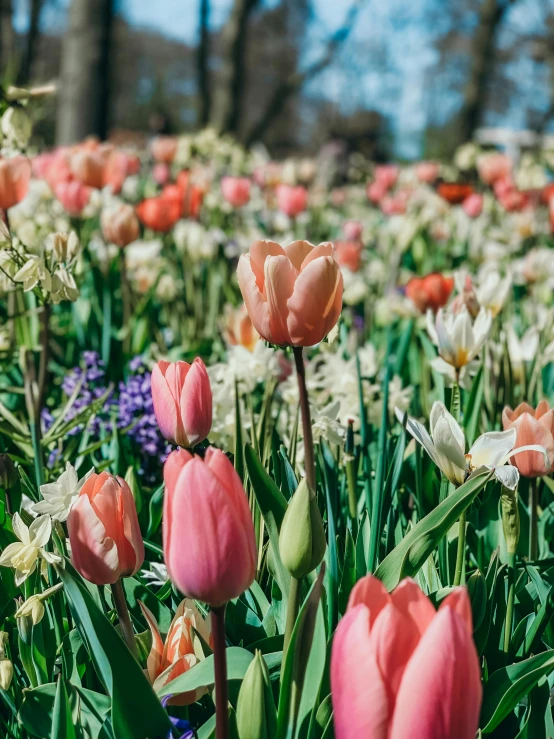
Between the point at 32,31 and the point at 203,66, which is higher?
the point at 32,31

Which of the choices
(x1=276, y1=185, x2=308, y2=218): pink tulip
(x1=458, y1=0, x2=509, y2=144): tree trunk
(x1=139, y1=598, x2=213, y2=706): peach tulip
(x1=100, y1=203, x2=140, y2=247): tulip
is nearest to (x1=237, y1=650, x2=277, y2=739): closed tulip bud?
(x1=139, y1=598, x2=213, y2=706): peach tulip

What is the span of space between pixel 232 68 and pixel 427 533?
34.8 feet

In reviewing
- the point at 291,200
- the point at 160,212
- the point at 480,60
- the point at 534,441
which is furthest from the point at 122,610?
the point at 480,60

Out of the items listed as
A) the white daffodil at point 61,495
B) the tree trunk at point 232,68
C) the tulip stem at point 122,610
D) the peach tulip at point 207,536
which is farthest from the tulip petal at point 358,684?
the tree trunk at point 232,68

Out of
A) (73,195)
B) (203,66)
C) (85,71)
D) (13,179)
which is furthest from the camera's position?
(203,66)

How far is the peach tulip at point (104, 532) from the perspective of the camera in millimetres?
779

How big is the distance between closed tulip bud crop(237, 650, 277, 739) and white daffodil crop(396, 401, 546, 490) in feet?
1.10

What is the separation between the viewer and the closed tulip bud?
0.71m

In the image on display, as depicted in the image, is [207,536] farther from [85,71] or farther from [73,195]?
[85,71]

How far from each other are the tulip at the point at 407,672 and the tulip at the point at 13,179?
47.3 inches

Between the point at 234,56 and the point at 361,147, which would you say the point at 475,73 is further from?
the point at 361,147

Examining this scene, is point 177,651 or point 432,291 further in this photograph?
point 432,291

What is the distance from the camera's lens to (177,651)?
88cm

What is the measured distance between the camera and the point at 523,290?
3.69 m
